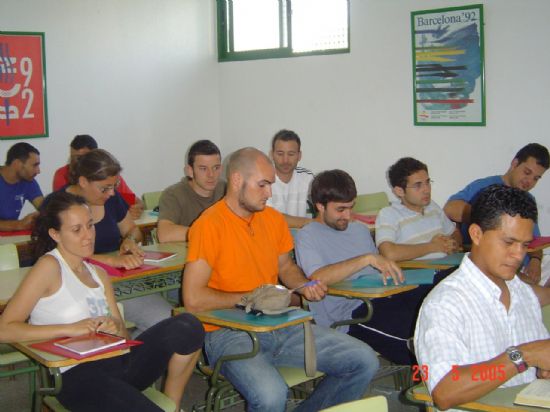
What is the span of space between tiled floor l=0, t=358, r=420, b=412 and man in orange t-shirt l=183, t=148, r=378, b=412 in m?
0.82

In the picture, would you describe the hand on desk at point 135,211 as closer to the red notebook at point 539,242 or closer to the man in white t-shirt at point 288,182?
the man in white t-shirt at point 288,182

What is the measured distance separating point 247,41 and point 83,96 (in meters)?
1.83

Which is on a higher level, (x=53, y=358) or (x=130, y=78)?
(x=130, y=78)

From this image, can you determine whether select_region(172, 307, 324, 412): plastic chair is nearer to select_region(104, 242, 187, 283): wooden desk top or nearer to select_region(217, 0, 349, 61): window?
select_region(104, 242, 187, 283): wooden desk top

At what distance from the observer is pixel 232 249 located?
123 inches

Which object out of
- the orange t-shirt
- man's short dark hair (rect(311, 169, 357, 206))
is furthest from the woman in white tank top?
man's short dark hair (rect(311, 169, 357, 206))

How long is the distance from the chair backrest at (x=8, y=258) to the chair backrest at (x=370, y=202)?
2.84 meters

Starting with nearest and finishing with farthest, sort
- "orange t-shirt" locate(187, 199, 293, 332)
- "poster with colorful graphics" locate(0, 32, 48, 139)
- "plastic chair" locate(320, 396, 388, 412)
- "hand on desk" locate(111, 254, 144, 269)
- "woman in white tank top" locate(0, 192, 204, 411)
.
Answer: "plastic chair" locate(320, 396, 388, 412), "woman in white tank top" locate(0, 192, 204, 411), "orange t-shirt" locate(187, 199, 293, 332), "hand on desk" locate(111, 254, 144, 269), "poster with colorful graphics" locate(0, 32, 48, 139)

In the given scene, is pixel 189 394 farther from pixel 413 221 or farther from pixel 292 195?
pixel 292 195

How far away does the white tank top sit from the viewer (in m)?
2.75

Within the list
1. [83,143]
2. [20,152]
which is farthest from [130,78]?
[20,152]

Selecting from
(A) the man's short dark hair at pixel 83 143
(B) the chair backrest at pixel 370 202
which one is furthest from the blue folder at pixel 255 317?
(A) the man's short dark hair at pixel 83 143

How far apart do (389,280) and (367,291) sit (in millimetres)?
194

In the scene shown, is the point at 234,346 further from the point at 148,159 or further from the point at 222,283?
the point at 148,159
